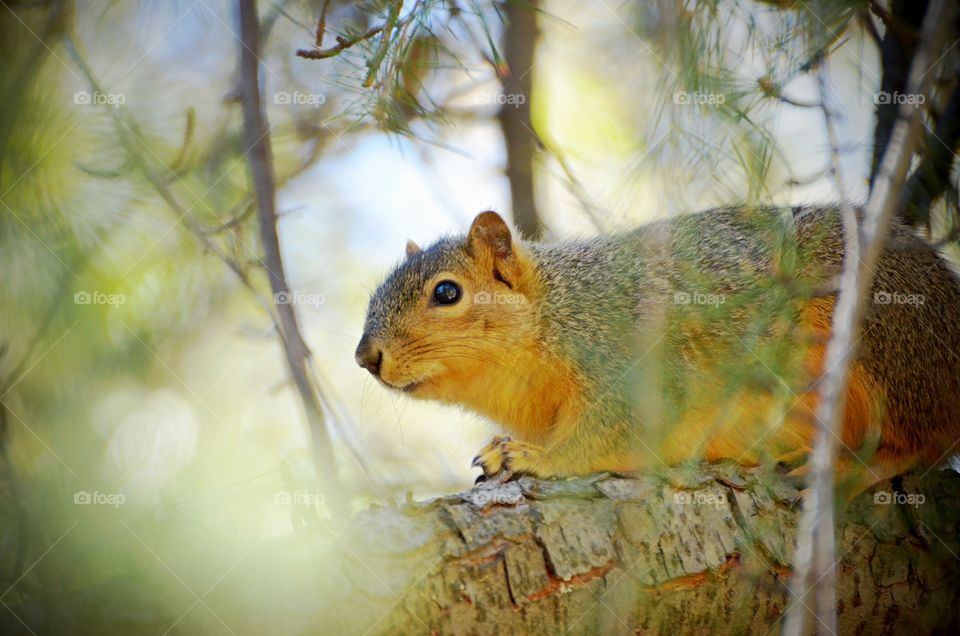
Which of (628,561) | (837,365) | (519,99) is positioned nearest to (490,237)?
(519,99)

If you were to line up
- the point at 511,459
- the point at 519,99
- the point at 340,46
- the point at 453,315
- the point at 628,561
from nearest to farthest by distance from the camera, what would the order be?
the point at 628,561
the point at 340,46
the point at 511,459
the point at 453,315
the point at 519,99

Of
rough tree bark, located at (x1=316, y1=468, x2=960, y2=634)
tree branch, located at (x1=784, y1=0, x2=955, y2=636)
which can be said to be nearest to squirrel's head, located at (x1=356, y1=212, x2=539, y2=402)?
rough tree bark, located at (x1=316, y1=468, x2=960, y2=634)

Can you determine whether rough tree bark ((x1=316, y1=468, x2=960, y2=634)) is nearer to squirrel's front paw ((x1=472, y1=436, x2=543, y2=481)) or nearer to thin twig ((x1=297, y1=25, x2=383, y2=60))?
squirrel's front paw ((x1=472, y1=436, x2=543, y2=481))

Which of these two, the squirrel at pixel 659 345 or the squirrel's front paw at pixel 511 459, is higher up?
the squirrel at pixel 659 345

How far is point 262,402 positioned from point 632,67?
4.02 ft

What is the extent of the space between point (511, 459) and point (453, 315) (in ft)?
1.23

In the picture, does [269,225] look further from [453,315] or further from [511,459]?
[511,459]

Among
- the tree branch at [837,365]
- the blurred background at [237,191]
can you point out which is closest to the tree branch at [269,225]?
the blurred background at [237,191]

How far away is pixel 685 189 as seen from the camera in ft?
4.07

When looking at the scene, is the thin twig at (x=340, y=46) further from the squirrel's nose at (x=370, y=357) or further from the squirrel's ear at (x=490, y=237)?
the squirrel's nose at (x=370, y=357)

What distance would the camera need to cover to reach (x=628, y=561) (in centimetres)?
135

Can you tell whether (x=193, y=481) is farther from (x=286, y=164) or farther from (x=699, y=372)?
(x=699, y=372)

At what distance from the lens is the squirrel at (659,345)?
1.72 m

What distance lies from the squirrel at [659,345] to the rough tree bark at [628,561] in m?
0.15
